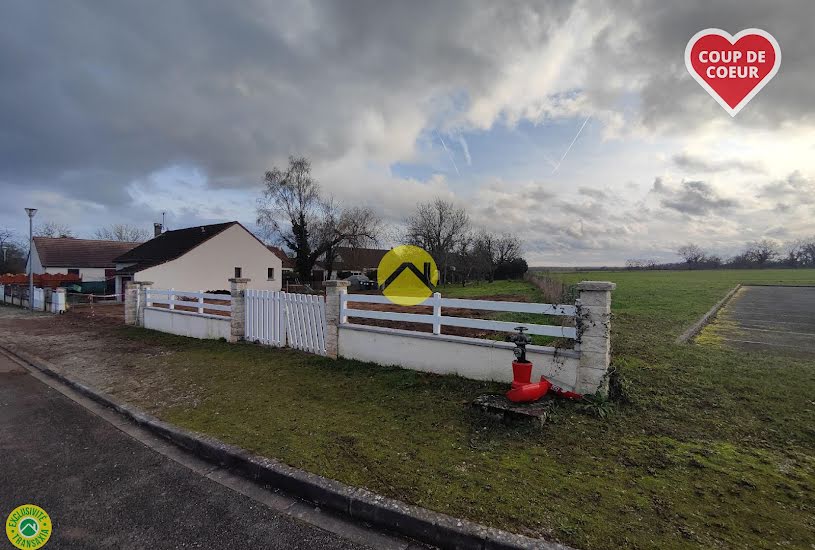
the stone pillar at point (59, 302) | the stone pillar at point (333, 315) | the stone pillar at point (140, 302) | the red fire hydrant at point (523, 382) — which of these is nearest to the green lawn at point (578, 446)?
the red fire hydrant at point (523, 382)

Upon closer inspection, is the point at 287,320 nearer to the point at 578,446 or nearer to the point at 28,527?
the point at 28,527

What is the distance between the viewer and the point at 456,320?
19.4 ft

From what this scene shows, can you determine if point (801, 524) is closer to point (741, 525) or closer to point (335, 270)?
point (741, 525)

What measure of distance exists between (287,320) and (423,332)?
326 centimetres

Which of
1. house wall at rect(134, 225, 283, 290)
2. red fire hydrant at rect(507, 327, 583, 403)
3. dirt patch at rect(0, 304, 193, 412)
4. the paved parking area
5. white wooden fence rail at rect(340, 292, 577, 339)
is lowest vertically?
dirt patch at rect(0, 304, 193, 412)

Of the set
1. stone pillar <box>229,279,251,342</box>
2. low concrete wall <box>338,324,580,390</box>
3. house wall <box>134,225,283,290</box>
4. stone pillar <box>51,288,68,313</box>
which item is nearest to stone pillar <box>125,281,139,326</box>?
stone pillar <box>229,279,251,342</box>

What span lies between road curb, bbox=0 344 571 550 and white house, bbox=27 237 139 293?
3649cm

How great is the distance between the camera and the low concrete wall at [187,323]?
9.32 meters

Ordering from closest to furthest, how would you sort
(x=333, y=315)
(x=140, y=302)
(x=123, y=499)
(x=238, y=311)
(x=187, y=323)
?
(x=123, y=499), (x=333, y=315), (x=238, y=311), (x=187, y=323), (x=140, y=302)

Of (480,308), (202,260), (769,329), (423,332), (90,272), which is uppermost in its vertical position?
(202,260)

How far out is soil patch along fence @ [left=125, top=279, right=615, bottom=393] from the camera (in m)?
4.61

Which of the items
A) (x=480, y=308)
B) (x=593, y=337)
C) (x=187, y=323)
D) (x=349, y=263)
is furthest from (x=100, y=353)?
(x=349, y=263)

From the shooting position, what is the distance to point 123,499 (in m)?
2.99

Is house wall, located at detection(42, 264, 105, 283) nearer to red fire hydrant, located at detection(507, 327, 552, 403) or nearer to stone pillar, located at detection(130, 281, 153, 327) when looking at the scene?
stone pillar, located at detection(130, 281, 153, 327)
